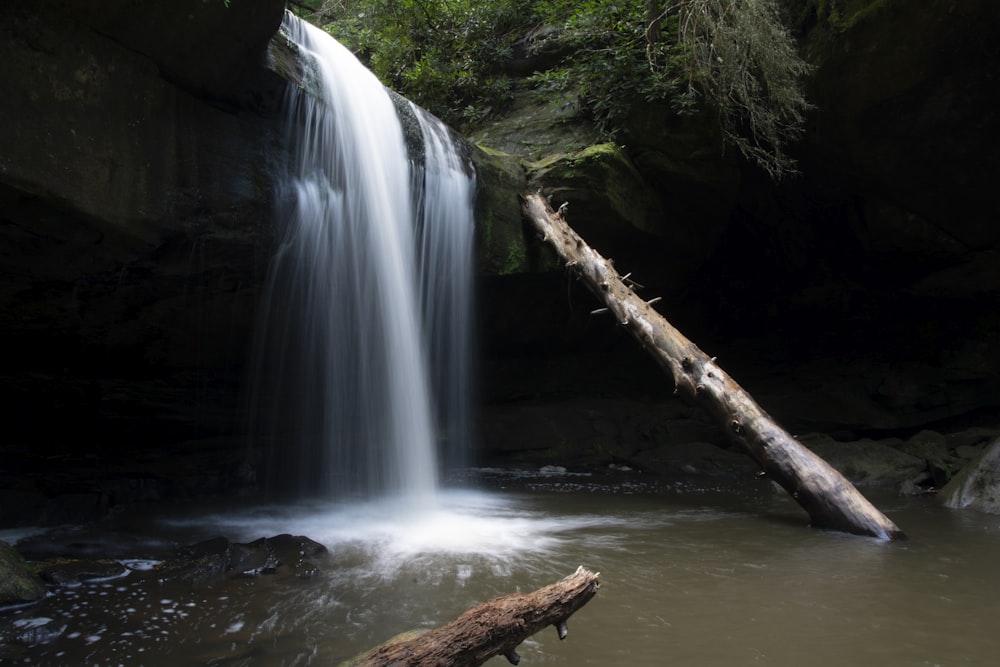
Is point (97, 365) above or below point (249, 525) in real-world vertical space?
above

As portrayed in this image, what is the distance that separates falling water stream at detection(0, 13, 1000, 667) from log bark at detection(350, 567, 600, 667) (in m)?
0.50

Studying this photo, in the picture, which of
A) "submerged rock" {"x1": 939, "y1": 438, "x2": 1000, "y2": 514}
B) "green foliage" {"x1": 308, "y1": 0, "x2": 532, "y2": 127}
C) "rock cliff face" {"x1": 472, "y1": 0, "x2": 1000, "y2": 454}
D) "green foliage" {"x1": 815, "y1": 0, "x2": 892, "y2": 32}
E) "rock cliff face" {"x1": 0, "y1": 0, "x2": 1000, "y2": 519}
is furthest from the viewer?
"green foliage" {"x1": 308, "y1": 0, "x2": 532, "y2": 127}

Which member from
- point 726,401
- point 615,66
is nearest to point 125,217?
point 726,401

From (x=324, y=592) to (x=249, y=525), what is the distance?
2.36 m

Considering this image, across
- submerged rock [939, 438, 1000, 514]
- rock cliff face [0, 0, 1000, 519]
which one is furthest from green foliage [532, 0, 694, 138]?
submerged rock [939, 438, 1000, 514]

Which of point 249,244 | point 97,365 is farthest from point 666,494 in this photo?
point 97,365

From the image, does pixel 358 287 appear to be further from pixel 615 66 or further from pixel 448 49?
pixel 448 49

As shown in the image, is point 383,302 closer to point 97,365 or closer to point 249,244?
point 249,244

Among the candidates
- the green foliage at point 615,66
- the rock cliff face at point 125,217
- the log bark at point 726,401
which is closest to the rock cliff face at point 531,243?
the rock cliff face at point 125,217

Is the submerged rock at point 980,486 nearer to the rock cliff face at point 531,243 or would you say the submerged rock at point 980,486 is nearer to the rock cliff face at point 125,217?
the rock cliff face at point 531,243

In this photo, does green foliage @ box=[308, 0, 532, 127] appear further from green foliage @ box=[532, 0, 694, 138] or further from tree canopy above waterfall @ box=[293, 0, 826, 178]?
green foliage @ box=[532, 0, 694, 138]

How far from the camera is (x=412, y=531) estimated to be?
5328mm

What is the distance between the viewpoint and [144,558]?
4465mm

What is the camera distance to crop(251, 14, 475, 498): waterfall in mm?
5980
